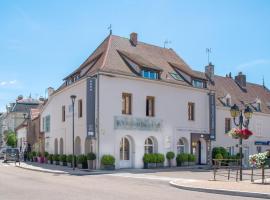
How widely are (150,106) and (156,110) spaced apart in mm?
626

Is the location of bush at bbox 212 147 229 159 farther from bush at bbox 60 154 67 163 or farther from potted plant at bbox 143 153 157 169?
bush at bbox 60 154 67 163

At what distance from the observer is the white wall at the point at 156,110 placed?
3284cm

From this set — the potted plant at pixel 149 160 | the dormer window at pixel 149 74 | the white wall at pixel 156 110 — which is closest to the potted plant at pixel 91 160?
the white wall at pixel 156 110

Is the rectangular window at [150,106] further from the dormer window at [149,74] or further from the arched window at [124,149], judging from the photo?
the arched window at [124,149]

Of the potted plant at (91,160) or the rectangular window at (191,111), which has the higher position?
the rectangular window at (191,111)

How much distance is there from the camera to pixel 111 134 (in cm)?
3281

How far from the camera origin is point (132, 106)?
34.6m

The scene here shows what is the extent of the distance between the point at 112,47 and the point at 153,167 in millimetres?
10966

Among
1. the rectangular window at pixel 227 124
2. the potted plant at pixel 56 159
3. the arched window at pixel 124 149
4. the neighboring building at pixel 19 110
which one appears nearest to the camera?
the arched window at pixel 124 149

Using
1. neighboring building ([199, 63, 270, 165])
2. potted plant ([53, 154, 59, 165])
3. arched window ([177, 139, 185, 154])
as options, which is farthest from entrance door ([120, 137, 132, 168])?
neighboring building ([199, 63, 270, 165])

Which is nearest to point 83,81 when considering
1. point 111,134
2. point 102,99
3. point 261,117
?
point 102,99

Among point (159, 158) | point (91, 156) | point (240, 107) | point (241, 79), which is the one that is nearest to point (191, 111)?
point (159, 158)

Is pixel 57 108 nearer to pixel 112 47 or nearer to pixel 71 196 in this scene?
pixel 112 47

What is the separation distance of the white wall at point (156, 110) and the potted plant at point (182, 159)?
931 mm
